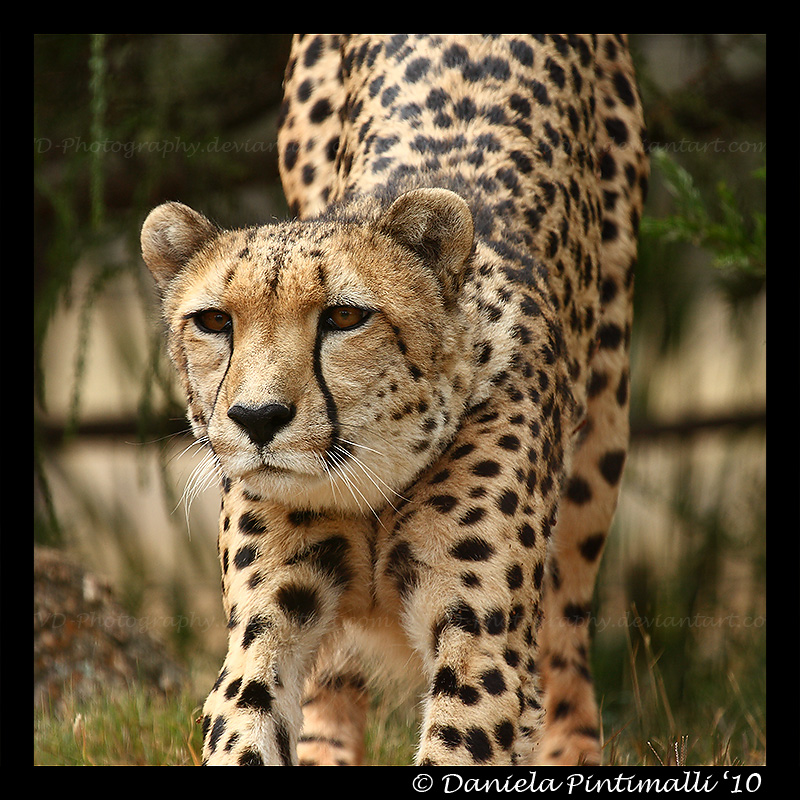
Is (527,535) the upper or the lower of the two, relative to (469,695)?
upper

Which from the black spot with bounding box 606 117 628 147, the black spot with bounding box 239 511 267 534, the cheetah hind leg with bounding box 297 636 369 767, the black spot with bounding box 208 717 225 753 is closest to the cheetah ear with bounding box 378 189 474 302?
the black spot with bounding box 239 511 267 534

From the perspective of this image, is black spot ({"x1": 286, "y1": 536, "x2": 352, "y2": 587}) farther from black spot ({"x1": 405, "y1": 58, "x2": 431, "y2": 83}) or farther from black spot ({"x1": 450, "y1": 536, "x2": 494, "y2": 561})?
black spot ({"x1": 405, "y1": 58, "x2": 431, "y2": 83})

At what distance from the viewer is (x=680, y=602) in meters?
5.70

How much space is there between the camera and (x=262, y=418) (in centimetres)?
225

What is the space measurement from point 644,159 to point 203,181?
93.8 inches

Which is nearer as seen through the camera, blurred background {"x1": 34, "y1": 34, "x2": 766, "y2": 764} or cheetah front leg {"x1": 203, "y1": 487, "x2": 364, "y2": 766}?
cheetah front leg {"x1": 203, "y1": 487, "x2": 364, "y2": 766}

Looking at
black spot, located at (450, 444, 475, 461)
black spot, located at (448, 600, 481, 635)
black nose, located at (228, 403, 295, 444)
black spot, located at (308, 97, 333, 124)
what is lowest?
black spot, located at (448, 600, 481, 635)

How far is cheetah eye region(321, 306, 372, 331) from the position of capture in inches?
95.3

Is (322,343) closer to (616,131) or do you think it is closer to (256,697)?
(256,697)

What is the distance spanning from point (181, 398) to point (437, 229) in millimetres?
Answer: 3270

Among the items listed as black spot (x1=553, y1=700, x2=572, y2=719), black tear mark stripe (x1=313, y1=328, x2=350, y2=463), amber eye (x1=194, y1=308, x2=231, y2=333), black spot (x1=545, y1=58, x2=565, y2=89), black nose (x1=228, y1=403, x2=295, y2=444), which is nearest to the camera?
black nose (x1=228, y1=403, x2=295, y2=444)

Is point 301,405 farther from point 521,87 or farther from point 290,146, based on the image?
point 290,146

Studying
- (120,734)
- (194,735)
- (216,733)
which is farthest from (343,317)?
(120,734)
